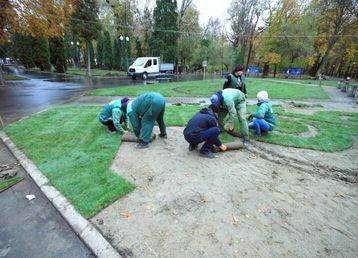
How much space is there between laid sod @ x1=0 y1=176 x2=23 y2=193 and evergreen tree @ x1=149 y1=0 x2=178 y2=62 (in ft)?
111

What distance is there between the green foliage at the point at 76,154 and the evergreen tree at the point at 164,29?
3087cm

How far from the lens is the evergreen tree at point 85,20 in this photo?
22.9 metres

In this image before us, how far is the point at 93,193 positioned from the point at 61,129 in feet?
11.0

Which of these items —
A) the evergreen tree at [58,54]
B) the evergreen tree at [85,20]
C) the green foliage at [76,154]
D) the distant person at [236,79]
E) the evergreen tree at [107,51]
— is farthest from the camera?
the evergreen tree at [107,51]

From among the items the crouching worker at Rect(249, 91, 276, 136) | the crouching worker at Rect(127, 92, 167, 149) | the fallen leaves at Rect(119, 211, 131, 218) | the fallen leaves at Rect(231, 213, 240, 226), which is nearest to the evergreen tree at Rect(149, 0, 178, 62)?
the crouching worker at Rect(249, 91, 276, 136)

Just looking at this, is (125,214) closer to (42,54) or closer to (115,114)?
(115,114)

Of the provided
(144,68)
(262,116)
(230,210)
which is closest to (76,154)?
(230,210)

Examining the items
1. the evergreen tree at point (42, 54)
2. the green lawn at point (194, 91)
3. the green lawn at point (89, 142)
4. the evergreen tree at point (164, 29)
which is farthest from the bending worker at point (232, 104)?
the evergreen tree at point (42, 54)

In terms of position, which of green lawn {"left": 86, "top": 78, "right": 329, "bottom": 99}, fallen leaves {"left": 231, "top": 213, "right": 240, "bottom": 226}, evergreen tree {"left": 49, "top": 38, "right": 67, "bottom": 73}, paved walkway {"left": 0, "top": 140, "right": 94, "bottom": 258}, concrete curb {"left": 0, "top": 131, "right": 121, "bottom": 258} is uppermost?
evergreen tree {"left": 49, "top": 38, "right": 67, "bottom": 73}

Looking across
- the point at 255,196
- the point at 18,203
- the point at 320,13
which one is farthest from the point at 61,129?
the point at 320,13

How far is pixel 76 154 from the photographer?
12.9 feet

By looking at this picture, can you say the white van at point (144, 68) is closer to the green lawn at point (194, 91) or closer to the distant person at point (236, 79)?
the green lawn at point (194, 91)

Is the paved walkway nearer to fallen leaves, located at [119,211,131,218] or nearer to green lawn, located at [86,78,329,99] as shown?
fallen leaves, located at [119,211,131,218]

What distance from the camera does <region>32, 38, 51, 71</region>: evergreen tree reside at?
1172 inches
